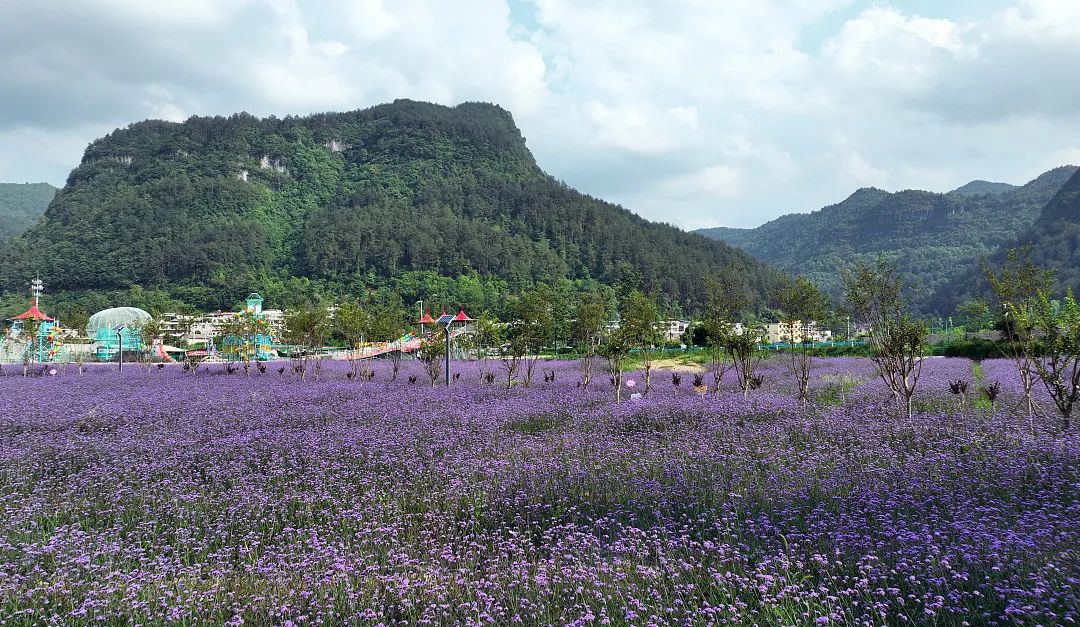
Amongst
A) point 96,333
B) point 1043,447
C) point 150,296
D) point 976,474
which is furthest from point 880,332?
point 150,296

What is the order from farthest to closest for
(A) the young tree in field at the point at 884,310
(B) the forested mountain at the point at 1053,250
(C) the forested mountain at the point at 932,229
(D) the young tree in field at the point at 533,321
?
(C) the forested mountain at the point at 932,229, (B) the forested mountain at the point at 1053,250, (D) the young tree in field at the point at 533,321, (A) the young tree in field at the point at 884,310

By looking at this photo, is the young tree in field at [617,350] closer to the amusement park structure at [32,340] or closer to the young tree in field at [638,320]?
the young tree in field at [638,320]

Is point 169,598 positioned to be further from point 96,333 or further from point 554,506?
point 96,333

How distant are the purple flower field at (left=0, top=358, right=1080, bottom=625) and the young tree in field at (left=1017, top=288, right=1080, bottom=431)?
824 mm

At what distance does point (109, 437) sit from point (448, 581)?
719cm

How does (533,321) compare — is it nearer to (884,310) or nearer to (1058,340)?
(884,310)

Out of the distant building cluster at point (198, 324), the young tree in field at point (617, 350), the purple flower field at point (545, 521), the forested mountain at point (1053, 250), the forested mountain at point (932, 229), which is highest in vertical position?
the forested mountain at point (932, 229)

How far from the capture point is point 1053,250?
8444cm

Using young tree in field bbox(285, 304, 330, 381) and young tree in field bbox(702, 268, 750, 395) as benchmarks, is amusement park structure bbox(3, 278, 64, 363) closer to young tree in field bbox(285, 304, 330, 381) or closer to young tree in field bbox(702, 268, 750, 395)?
young tree in field bbox(285, 304, 330, 381)

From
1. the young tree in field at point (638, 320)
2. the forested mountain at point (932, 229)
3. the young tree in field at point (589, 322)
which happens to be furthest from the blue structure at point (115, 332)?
the forested mountain at point (932, 229)

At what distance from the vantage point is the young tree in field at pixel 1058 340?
7.91 meters

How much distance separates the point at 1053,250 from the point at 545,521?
355 feet

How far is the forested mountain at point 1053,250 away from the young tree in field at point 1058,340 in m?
74.7

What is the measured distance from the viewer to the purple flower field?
3185 millimetres
